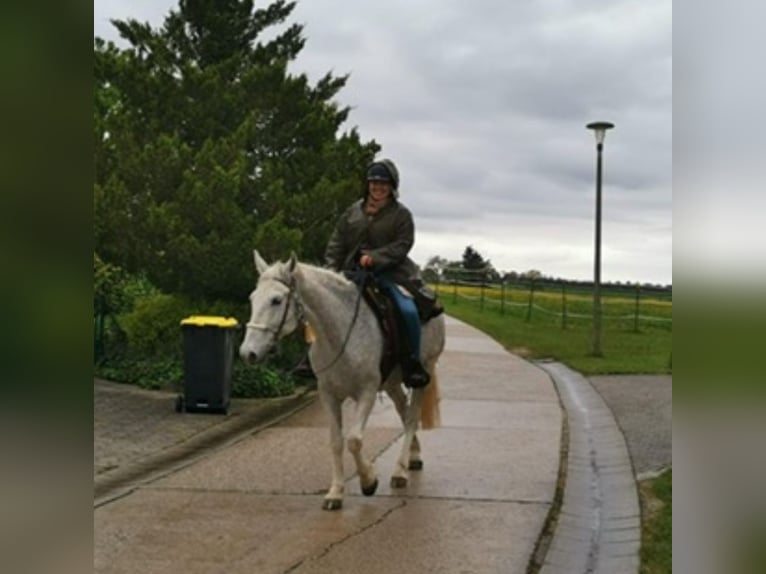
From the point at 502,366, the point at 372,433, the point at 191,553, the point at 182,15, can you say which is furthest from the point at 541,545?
the point at 182,15

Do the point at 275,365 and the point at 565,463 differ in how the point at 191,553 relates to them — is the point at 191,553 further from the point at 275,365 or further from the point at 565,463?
the point at 275,365

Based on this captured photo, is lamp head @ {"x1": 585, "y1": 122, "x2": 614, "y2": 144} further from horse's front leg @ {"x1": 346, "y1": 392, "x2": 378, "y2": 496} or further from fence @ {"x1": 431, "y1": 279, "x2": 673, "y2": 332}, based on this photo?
horse's front leg @ {"x1": 346, "y1": 392, "x2": 378, "y2": 496}

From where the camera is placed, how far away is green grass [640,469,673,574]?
4906 mm

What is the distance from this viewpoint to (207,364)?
9852 mm

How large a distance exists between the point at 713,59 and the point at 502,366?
45.9ft

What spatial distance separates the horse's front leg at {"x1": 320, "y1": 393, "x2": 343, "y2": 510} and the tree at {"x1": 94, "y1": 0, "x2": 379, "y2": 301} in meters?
4.49

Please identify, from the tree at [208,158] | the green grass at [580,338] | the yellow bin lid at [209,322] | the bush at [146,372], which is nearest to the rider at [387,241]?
the yellow bin lid at [209,322]

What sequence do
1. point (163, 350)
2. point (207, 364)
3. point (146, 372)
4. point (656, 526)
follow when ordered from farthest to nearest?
point (163, 350), point (146, 372), point (207, 364), point (656, 526)

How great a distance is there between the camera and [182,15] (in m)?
14.6

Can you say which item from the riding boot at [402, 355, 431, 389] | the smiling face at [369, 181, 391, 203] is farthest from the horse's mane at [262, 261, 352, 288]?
the riding boot at [402, 355, 431, 389]

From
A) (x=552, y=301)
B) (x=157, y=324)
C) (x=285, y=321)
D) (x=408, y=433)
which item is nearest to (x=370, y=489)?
(x=408, y=433)

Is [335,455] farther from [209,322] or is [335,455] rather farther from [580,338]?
[580,338]

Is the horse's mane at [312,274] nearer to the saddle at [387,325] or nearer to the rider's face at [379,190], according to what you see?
the saddle at [387,325]

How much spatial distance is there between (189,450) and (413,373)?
9.11 ft
